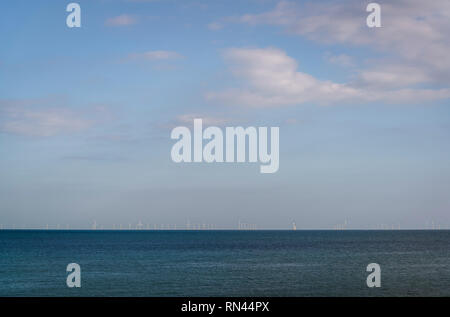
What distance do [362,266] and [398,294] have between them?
37.0 m

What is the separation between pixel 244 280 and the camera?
64.8 metres

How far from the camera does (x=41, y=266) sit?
90250 mm

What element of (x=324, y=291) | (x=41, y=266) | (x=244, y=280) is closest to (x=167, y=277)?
(x=244, y=280)

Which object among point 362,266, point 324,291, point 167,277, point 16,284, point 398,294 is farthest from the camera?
point 362,266

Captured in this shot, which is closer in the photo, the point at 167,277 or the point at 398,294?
the point at 398,294
